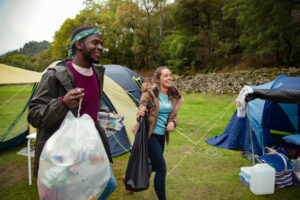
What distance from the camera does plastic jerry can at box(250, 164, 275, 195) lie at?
2.96 m

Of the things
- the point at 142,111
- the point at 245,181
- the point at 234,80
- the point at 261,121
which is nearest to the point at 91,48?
the point at 142,111

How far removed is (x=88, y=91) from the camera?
156cm

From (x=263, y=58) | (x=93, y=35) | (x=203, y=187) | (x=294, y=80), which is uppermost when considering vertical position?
(x=263, y=58)

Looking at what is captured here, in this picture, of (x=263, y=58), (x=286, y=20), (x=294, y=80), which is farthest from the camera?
(x=263, y=58)

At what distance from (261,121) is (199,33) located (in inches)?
675

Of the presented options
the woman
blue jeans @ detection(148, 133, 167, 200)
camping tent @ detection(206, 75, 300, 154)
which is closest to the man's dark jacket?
the woman

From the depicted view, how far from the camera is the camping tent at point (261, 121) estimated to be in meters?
4.26

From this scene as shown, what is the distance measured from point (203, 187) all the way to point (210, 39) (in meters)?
18.3

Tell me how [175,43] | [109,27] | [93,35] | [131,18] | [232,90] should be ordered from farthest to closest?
[109,27], [131,18], [175,43], [232,90], [93,35]

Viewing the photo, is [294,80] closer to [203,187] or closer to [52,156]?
[203,187]

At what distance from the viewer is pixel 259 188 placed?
2.96 meters

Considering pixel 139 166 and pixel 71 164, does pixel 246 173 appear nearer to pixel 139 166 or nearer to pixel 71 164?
pixel 139 166

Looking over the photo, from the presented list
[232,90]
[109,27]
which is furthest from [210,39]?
[109,27]

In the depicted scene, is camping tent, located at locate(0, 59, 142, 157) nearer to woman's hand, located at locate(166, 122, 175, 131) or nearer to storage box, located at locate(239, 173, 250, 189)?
woman's hand, located at locate(166, 122, 175, 131)
